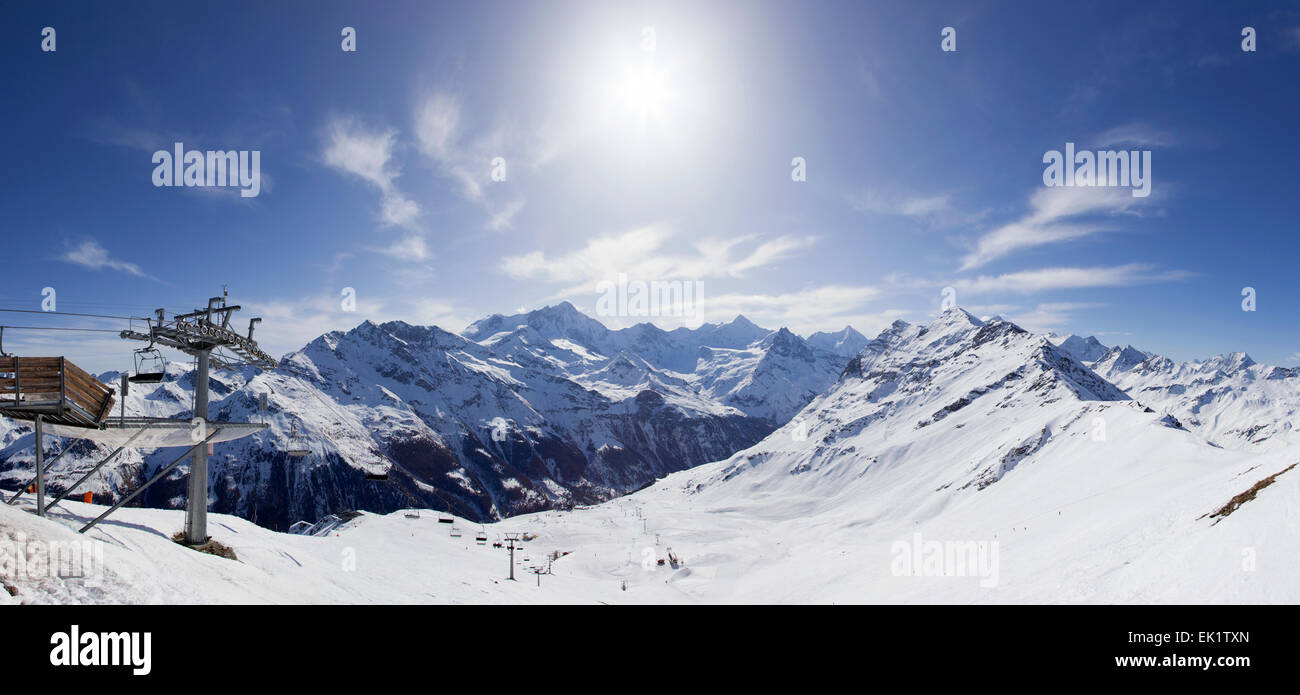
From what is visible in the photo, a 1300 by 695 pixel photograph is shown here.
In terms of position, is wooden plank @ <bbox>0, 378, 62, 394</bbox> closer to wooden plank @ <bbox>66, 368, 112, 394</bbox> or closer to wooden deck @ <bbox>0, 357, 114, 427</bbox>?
wooden deck @ <bbox>0, 357, 114, 427</bbox>

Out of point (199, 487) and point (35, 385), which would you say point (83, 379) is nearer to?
point (35, 385)

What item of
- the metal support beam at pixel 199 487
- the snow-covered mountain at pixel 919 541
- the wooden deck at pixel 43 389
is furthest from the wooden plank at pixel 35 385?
the metal support beam at pixel 199 487

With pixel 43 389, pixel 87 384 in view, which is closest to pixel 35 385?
pixel 43 389

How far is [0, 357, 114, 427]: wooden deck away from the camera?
18.5m

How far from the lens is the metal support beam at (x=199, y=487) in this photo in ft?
83.8

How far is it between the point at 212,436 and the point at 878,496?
177042 millimetres

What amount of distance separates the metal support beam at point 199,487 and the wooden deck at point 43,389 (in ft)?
16.9

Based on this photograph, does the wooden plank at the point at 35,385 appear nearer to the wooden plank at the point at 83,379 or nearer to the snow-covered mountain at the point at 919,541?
the wooden plank at the point at 83,379

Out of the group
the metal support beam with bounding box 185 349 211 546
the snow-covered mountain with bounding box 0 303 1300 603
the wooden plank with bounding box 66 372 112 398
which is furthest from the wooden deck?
the metal support beam with bounding box 185 349 211 546
